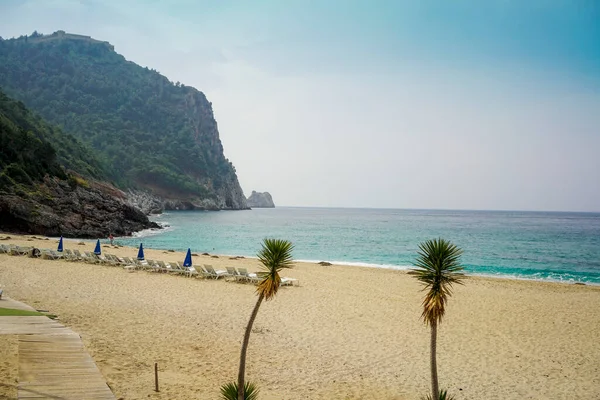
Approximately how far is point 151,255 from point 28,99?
460ft

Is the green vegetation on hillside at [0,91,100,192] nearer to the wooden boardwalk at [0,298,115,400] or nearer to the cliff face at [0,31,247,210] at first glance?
the wooden boardwalk at [0,298,115,400]

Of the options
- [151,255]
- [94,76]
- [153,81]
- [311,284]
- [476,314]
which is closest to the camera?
[476,314]

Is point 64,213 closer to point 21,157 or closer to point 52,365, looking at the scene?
point 21,157

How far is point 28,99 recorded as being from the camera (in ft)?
460

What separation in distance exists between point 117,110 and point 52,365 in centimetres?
17302

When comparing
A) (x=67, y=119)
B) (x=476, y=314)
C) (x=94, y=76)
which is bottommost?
(x=476, y=314)

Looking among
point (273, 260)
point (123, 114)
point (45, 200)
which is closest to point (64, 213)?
point (45, 200)

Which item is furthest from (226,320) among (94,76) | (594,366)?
(94,76)

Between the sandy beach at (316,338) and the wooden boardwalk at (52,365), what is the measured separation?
0.49m

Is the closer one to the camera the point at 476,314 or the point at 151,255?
the point at 476,314

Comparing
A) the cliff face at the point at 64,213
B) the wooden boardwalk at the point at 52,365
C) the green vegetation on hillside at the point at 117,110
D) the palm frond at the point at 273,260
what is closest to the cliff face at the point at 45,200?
the cliff face at the point at 64,213

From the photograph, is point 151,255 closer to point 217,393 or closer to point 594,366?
point 217,393

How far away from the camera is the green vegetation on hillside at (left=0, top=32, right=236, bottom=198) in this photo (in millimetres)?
139750

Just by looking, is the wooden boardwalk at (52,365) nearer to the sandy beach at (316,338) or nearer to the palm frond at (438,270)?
the sandy beach at (316,338)
